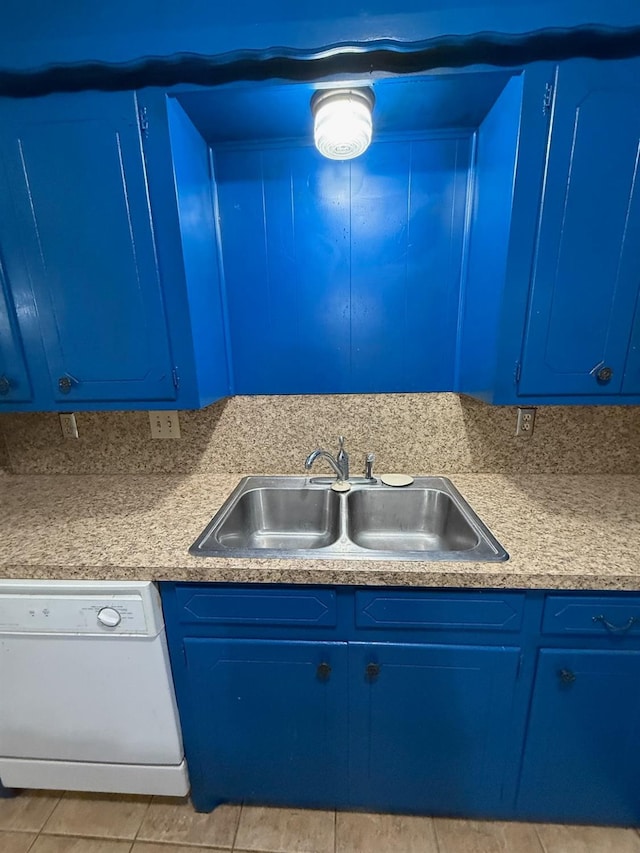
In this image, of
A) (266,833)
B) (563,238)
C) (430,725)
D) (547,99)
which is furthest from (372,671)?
(547,99)

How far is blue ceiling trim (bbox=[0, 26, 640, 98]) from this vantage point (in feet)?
2.96

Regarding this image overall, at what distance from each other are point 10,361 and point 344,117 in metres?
1.30

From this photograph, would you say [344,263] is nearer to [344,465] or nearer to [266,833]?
[344,465]

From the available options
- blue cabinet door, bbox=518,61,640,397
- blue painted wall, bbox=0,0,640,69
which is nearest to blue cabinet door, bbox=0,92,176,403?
blue painted wall, bbox=0,0,640,69

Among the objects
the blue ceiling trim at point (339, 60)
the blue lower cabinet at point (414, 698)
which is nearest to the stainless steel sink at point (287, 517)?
the blue lower cabinet at point (414, 698)

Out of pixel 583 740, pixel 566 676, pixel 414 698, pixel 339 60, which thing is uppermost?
pixel 339 60

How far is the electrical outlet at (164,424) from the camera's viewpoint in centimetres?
153

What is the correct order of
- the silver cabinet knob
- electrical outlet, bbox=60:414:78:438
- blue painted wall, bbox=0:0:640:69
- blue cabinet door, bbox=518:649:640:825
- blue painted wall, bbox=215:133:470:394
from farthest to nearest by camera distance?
1. electrical outlet, bbox=60:414:78:438
2. blue painted wall, bbox=215:133:470:394
3. the silver cabinet knob
4. blue cabinet door, bbox=518:649:640:825
5. blue painted wall, bbox=0:0:640:69

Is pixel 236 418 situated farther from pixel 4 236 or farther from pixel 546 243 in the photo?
pixel 546 243

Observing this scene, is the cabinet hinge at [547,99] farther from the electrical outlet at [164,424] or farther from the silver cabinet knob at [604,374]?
the electrical outlet at [164,424]

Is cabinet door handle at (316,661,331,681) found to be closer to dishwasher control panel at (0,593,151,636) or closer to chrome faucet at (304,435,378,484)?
dishwasher control panel at (0,593,151,636)

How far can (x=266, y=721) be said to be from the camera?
1102mm

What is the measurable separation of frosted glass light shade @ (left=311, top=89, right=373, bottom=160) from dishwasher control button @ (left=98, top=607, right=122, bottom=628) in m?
1.45

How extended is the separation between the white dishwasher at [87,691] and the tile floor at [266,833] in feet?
0.54
